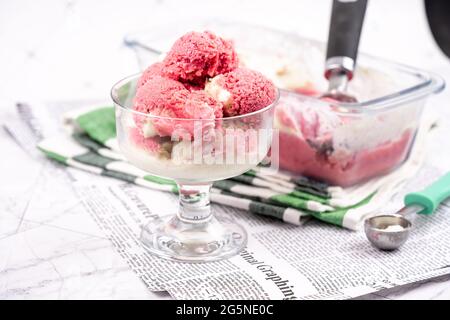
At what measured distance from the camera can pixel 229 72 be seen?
1.25 meters

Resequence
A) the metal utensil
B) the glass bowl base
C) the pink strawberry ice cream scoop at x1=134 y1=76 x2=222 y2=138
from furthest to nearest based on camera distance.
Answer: the metal utensil < the glass bowl base < the pink strawberry ice cream scoop at x1=134 y1=76 x2=222 y2=138

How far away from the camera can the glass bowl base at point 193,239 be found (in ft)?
4.27

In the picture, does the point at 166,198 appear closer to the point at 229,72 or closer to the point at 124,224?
the point at 124,224

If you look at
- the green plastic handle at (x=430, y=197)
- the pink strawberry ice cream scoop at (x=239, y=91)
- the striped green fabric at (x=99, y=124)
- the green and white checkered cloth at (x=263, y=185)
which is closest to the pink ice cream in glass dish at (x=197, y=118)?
the pink strawberry ice cream scoop at (x=239, y=91)

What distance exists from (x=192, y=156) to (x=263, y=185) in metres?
0.33

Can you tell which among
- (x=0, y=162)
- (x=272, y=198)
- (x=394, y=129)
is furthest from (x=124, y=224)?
(x=394, y=129)

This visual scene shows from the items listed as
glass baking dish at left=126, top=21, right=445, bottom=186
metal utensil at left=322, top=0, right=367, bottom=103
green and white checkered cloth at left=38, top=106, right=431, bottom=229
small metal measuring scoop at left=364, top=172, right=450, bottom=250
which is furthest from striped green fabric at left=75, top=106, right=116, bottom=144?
small metal measuring scoop at left=364, top=172, right=450, bottom=250

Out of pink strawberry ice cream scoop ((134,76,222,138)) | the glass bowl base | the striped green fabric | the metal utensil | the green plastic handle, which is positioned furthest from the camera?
the striped green fabric

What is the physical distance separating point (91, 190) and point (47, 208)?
0.34 ft

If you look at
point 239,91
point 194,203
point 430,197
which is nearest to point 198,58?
point 239,91

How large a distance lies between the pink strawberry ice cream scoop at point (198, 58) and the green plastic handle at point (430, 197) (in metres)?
0.43

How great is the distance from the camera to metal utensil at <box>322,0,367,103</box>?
1558mm

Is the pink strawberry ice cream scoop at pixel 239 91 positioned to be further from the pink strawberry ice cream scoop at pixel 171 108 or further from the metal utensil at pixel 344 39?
the metal utensil at pixel 344 39

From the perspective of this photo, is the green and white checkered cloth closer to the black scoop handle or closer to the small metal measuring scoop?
the small metal measuring scoop
